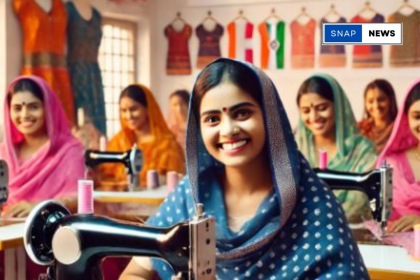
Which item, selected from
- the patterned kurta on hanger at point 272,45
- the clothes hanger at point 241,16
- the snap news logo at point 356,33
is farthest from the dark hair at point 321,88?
the clothes hanger at point 241,16

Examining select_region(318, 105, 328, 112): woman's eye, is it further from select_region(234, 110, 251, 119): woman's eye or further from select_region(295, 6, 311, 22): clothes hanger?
select_region(295, 6, 311, 22): clothes hanger

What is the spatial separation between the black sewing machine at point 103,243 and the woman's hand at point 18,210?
1598 millimetres

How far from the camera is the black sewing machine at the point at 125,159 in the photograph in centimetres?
367

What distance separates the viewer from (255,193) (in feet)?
5.08

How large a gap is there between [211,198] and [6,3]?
3398 millimetres

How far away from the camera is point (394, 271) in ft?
6.03

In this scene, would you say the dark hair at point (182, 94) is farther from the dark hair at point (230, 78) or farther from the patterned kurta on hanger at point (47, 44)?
the dark hair at point (230, 78)

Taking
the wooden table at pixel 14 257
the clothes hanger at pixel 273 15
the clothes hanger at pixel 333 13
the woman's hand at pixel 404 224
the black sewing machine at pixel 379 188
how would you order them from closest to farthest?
the black sewing machine at pixel 379 188 < the woman's hand at pixel 404 224 < the wooden table at pixel 14 257 < the clothes hanger at pixel 333 13 < the clothes hanger at pixel 273 15

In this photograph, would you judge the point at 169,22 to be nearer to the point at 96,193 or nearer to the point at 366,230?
the point at 96,193

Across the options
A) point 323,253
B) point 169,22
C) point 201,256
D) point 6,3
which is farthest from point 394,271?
point 169,22

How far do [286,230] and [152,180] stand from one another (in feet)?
8.26

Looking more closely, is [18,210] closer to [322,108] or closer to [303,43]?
[322,108]

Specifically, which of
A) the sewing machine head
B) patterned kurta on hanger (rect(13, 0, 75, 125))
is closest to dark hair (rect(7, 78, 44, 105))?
the sewing machine head

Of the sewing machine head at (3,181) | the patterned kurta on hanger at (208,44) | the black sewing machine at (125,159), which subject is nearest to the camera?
the sewing machine head at (3,181)
